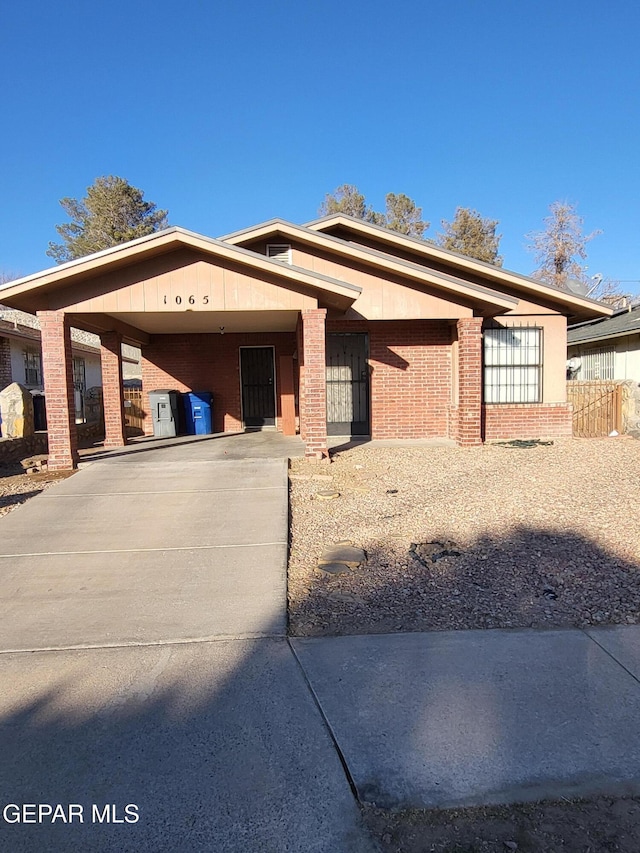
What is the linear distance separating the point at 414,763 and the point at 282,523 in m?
3.73

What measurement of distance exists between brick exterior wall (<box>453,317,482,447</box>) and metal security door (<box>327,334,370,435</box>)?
7.28 feet

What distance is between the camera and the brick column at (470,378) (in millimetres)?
10930

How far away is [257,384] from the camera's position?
49.0 ft

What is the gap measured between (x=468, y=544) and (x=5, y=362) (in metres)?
18.7

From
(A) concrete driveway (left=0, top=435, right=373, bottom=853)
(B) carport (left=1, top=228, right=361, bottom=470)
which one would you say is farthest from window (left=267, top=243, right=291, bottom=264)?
(A) concrete driveway (left=0, top=435, right=373, bottom=853)

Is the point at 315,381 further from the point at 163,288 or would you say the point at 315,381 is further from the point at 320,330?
the point at 163,288

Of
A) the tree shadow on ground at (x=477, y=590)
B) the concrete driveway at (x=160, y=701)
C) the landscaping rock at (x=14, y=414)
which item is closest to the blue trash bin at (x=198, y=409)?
the landscaping rock at (x=14, y=414)

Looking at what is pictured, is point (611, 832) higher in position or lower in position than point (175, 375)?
lower

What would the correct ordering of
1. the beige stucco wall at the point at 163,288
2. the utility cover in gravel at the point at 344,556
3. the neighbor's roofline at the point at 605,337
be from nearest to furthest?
the utility cover in gravel at the point at 344,556
the beige stucco wall at the point at 163,288
the neighbor's roofline at the point at 605,337

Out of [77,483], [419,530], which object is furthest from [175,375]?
[419,530]

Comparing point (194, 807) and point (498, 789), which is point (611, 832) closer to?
point (498, 789)

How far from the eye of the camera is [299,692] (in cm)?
291

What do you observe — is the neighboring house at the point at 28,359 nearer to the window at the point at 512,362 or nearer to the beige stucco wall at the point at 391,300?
the beige stucco wall at the point at 391,300

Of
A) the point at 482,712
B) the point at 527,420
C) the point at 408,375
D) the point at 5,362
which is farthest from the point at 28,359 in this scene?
the point at 482,712
